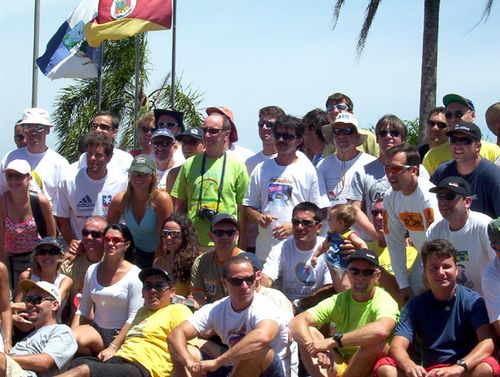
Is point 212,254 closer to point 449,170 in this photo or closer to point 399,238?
point 399,238

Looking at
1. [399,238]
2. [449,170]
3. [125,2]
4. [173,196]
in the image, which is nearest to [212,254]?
[173,196]

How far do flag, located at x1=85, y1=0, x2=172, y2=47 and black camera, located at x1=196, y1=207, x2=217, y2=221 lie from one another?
19.4ft

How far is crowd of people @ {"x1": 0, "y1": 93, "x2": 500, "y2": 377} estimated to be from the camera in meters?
6.91

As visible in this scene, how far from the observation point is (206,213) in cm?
865

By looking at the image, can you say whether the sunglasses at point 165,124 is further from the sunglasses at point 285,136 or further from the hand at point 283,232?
the hand at point 283,232

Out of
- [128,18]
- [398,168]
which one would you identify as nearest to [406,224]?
[398,168]

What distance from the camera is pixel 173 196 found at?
352 inches

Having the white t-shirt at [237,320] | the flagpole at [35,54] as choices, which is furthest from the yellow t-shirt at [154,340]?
the flagpole at [35,54]

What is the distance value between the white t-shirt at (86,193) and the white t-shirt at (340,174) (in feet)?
6.73

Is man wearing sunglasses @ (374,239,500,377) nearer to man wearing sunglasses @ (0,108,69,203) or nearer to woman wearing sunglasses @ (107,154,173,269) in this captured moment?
woman wearing sunglasses @ (107,154,173,269)

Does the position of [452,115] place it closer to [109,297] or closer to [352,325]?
[352,325]

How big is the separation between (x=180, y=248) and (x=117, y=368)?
1.35m

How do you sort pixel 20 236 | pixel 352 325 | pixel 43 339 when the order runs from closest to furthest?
1. pixel 352 325
2. pixel 43 339
3. pixel 20 236

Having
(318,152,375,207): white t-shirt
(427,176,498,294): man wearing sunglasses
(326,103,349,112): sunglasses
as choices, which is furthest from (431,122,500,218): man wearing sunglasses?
(326,103,349,112): sunglasses
